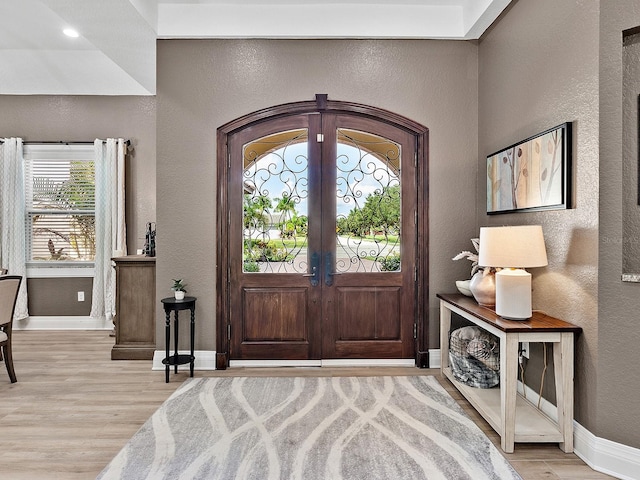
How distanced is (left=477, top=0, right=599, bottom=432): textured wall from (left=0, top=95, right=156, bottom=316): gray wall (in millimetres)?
4175

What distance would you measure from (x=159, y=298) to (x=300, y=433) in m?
2.04

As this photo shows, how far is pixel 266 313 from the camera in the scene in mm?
3996

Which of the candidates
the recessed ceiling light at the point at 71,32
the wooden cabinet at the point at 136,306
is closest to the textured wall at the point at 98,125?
the recessed ceiling light at the point at 71,32

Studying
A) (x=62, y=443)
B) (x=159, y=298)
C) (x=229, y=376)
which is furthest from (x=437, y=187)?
(x=62, y=443)

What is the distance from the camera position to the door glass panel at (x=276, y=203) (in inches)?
157

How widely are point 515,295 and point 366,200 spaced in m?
1.75

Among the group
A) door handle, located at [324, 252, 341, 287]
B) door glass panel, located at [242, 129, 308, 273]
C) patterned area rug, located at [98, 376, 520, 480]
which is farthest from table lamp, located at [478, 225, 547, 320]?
door glass panel, located at [242, 129, 308, 273]

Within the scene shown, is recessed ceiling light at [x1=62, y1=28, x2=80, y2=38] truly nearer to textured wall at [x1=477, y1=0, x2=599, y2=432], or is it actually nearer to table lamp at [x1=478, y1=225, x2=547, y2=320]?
textured wall at [x1=477, y1=0, x2=599, y2=432]

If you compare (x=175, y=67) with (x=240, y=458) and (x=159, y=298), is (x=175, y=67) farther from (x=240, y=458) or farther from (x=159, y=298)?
(x=240, y=458)

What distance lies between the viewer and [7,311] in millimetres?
3475

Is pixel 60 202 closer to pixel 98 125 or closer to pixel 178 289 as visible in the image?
pixel 98 125

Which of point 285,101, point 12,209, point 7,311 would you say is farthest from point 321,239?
point 12,209

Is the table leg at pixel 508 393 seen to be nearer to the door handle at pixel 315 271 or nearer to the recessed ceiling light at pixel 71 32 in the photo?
the door handle at pixel 315 271

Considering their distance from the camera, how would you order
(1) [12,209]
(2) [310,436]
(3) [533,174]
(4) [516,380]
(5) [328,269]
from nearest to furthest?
(4) [516,380], (2) [310,436], (3) [533,174], (5) [328,269], (1) [12,209]
